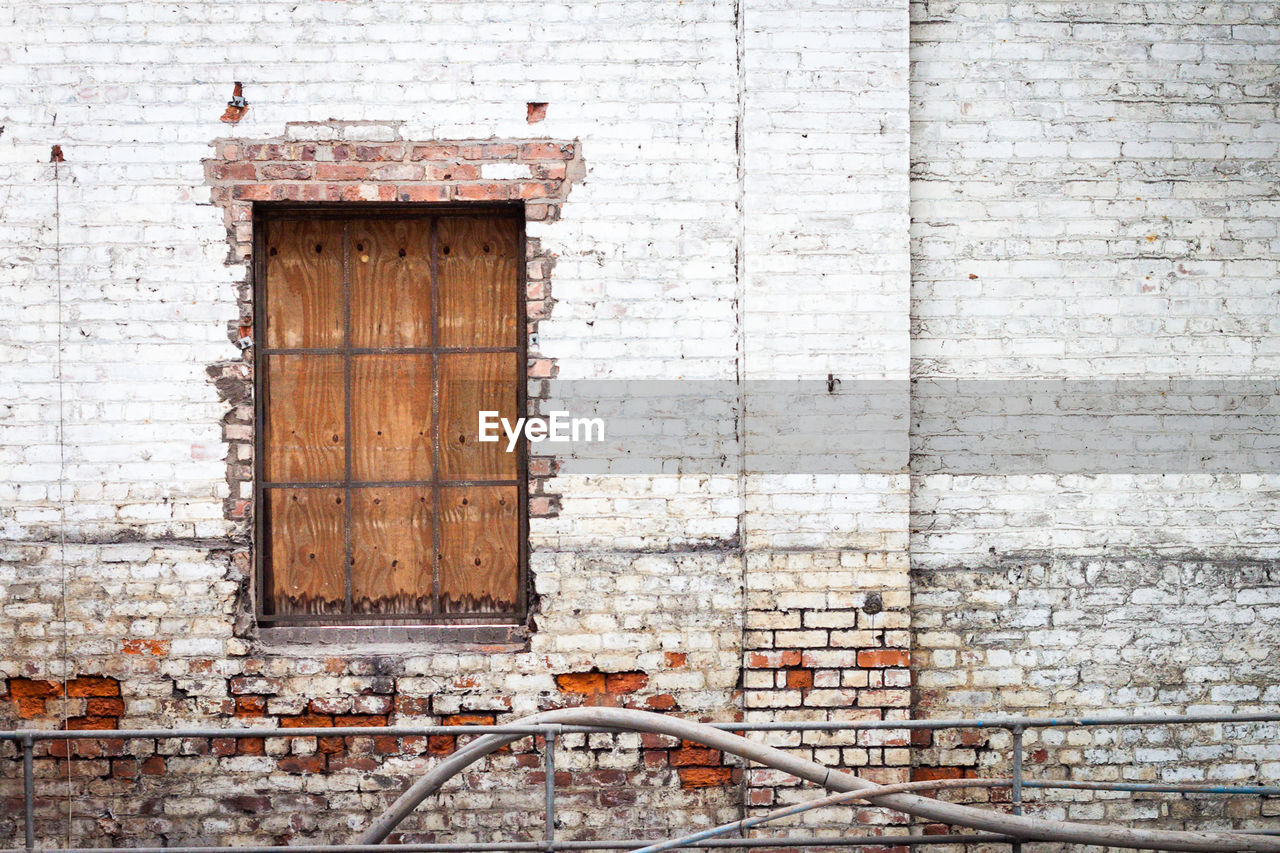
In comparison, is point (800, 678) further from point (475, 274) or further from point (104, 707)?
point (104, 707)

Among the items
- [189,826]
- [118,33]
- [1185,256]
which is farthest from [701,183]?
[189,826]

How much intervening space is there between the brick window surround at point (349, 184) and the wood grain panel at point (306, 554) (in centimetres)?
14

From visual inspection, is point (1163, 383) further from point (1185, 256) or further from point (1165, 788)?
point (1165, 788)

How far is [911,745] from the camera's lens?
11.9 ft

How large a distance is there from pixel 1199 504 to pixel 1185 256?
940 mm

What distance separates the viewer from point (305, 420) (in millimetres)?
3695

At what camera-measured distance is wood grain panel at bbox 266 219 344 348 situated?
12.1 feet

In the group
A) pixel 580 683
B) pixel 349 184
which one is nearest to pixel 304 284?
pixel 349 184

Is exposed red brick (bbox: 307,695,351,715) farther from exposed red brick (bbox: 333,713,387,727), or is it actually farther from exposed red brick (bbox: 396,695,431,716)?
exposed red brick (bbox: 396,695,431,716)

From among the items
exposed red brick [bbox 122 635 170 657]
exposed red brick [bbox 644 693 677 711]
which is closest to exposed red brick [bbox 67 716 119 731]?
exposed red brick [bbox 122 635 170 657]

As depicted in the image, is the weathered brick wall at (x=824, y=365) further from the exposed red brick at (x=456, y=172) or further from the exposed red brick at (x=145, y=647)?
the exposed red brick at (x=145, y=647)

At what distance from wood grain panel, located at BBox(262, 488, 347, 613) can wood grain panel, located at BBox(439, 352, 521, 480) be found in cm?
47

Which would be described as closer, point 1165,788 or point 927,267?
point 1165,788

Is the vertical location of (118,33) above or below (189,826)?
above
